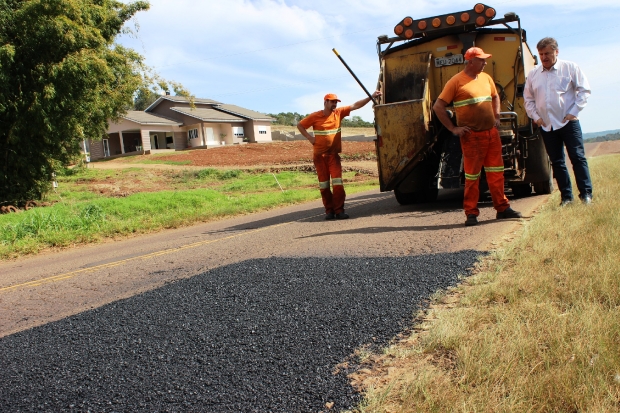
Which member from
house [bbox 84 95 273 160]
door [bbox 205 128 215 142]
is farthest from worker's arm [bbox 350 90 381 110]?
door [bbox 205 128 215 142]

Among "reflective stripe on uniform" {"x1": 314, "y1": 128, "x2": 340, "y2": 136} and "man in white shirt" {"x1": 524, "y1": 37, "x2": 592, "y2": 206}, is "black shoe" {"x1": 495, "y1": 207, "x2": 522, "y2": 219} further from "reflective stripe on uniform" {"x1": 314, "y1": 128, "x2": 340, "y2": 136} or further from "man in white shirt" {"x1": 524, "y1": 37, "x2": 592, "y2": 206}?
"reflective stripe on uniform" {"x1": 314, "y1": 128, "x2": 340, "y2": 136}

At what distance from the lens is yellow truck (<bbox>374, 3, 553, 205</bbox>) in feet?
25.5

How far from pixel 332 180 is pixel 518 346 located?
6161 millimetres

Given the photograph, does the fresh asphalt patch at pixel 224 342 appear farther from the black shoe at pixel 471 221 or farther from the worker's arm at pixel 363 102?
the worker's arm at pixel 363 102

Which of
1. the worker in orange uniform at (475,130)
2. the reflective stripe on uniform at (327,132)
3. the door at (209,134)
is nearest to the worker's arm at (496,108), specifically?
the worker in orange uniform at (475,130)

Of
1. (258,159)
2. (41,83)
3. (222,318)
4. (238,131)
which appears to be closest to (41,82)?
(41,83)

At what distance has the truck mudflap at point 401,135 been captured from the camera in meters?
7.75

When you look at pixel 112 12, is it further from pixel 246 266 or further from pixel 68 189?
pixel 246 266

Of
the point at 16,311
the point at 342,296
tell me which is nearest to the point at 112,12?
the point at 16,311

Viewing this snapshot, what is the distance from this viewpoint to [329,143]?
839 cm

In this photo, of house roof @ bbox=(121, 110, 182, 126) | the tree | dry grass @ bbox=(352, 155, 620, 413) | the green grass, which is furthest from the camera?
house roof @ bbox=(121, 110, 182, 126)

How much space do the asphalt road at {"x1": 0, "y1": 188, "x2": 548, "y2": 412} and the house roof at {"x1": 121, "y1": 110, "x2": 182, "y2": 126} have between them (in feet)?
122

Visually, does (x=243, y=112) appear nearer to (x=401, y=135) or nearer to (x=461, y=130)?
(x=401, y=135)

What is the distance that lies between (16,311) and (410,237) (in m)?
3.88
